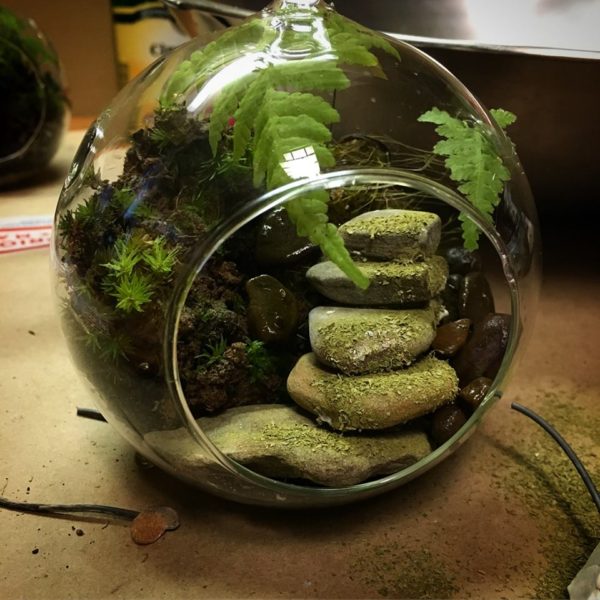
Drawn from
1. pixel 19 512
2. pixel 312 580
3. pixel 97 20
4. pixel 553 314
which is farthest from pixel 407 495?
pixel 97 20

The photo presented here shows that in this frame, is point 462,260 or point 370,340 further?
point 462,260

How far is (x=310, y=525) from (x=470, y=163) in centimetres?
44

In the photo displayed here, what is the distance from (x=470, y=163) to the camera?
772mm

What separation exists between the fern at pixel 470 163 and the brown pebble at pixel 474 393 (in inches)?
6.1

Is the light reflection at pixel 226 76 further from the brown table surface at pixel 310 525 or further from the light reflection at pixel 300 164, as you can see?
the brown table surface at pixel 310 525

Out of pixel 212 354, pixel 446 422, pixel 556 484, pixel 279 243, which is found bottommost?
pixel 556 484

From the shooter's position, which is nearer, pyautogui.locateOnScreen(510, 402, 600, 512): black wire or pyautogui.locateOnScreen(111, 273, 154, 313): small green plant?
pyautogui.locateOnScreen(111, 273, 154, 313): small green plant

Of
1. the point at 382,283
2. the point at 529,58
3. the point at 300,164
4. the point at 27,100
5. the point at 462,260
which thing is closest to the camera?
the point at 300,164

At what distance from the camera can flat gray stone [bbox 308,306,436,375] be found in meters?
0.74

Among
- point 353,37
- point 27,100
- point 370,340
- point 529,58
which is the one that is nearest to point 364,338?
point 370,340

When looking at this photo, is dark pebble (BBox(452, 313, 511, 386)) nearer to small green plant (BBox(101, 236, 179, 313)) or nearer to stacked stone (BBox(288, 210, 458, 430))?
stacked stone (BBox(288, 210, 458, 430))

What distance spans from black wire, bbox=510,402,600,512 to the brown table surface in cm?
2

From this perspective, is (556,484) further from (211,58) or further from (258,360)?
(211,58)

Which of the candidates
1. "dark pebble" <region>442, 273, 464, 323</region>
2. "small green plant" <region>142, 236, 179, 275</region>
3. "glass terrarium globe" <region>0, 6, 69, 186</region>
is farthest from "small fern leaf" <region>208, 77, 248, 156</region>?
"glass terrarium globe" <region>0, 6, 69, 186</region>
